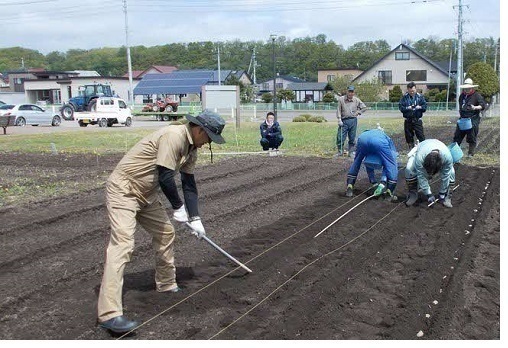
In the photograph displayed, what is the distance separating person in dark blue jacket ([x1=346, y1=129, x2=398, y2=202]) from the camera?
26.6 ft

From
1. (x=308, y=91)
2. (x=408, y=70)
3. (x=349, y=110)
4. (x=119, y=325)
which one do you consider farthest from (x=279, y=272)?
(x=308, y=91)

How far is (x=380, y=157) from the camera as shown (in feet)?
27.0

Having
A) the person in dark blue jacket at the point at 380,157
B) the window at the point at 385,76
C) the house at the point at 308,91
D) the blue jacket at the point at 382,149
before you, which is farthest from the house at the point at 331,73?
the blue jacket at the point at 382,149

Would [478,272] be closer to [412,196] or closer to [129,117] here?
[412,196]

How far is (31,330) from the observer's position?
12.9 ft

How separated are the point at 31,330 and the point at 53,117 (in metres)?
28.8

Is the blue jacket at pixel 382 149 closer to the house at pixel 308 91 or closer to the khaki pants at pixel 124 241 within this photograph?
the khaki pants at pixel 124 241

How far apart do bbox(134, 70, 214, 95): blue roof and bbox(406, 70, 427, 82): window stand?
24574 millimetres

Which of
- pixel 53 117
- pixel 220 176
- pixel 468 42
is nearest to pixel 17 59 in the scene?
pixel 53 117

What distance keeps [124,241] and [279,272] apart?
68.2 inches

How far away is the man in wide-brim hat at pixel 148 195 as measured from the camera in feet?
12.6

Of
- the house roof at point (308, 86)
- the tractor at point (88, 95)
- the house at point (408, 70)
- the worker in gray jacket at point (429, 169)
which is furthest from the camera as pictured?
the house roof at point (308, 86)

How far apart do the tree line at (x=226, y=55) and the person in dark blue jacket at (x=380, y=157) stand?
230 feet

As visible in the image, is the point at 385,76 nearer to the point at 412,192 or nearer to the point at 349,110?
the point at 349,110
